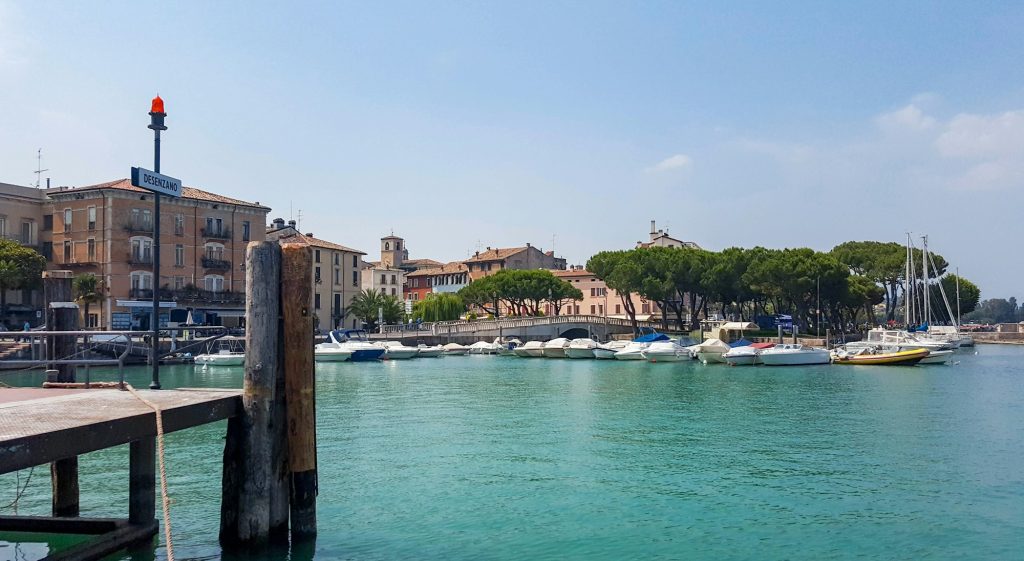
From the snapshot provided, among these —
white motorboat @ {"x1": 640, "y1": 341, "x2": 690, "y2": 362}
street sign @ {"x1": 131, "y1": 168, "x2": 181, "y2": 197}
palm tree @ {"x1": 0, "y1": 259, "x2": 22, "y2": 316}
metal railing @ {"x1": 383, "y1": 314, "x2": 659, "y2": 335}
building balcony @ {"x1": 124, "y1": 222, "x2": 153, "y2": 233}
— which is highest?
building balcony @ {"x1": 124, "y1": 222, "x2": 153, "y2": 233}

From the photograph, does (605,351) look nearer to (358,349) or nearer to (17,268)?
(358,349)

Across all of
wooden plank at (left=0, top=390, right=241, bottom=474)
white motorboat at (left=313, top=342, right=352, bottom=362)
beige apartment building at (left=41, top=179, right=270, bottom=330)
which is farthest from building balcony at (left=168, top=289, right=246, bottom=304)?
wooden plank at (left=0, top=390, right=241, bottom=474)

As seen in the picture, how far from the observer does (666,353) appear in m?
69.4

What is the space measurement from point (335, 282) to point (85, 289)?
3291 cm

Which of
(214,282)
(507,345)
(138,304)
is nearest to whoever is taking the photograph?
(138,304)

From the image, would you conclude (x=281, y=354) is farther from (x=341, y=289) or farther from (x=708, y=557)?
(x=341, y=289)

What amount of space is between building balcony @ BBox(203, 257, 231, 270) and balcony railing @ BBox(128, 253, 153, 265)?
4958 millimetres

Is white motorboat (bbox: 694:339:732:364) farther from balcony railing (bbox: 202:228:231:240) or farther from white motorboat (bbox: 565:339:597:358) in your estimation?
balcony railing (bbox: 202:228:231:240)

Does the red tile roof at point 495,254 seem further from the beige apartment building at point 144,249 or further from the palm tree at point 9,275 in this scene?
the palm tree at point 9,275

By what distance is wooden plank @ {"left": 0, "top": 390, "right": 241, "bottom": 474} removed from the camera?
7961mm

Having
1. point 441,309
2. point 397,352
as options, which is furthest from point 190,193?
point 441,309

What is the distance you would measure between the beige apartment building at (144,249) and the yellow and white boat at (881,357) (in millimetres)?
48705

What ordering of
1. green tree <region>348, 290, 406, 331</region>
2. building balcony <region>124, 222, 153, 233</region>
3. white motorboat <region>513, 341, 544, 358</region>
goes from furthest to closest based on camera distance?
green tree <region>348, 290, 406, 331</region>
white motorboat <region>513, 341, 544, 358</region>
building balcony <region>124, 222, 153, 233</region>

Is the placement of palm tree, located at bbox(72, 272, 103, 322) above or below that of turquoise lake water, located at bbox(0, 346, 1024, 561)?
above
